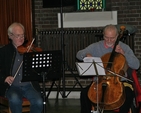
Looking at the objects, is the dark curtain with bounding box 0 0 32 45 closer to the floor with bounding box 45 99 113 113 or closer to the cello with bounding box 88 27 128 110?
the floor with bounding box 45 99 113 113

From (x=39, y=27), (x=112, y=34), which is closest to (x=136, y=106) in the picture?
(x=112, y=34)

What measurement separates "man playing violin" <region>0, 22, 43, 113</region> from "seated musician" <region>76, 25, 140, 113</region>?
1.61 feet

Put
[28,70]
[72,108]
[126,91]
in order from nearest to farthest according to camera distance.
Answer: [28,70] < [126,91] < [72,108]

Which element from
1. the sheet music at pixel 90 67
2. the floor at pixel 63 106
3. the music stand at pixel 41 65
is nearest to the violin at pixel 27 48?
the music stand at pixel 41 65

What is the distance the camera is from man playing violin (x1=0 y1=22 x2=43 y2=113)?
4.48 m

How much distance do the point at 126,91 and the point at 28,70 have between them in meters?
1.06

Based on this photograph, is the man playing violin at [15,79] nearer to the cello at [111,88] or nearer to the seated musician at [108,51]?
the seated musician at [108,51]

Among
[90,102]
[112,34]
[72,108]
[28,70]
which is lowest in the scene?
[72,108]

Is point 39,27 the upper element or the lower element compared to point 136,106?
upper

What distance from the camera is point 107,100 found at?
170 inches

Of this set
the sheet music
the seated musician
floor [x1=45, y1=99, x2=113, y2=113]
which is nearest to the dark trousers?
the seated musician

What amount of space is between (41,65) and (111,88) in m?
0.74

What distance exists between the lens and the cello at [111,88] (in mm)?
4281

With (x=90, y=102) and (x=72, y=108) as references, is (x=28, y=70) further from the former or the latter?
(x=72, y=108)
